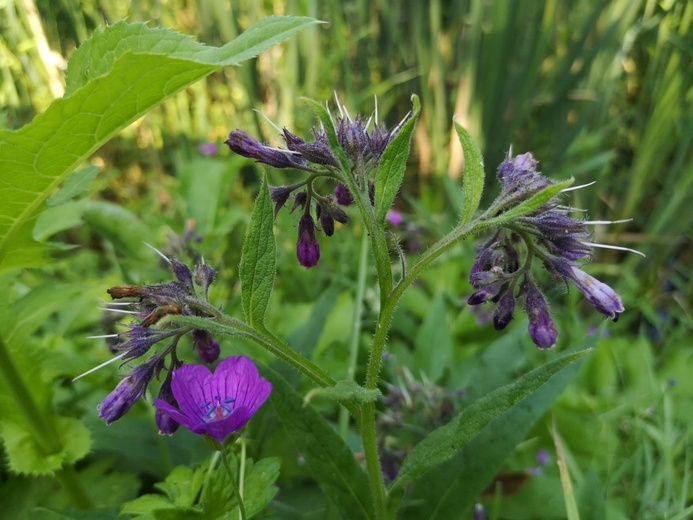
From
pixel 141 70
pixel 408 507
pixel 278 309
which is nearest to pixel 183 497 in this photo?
pixel 408 507

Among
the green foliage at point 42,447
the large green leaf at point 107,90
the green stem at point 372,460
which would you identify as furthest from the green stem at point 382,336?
the green foliage at point 42,447

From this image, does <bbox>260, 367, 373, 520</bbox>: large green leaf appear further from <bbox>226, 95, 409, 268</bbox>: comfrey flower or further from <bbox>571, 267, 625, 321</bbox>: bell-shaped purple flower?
<bbox>571, 267, 625, 321</bbox>: bell-shaped purple flower

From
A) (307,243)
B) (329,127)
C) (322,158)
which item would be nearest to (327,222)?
(307,243)

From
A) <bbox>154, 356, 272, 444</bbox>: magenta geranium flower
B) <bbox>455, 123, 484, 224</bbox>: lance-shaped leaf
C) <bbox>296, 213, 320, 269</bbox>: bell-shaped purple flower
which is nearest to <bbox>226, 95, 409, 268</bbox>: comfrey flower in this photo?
<bbox>296, 213, 320, 269</bbox>: bell-shaped purple flower

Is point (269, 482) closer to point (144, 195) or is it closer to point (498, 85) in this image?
point (498, 85)

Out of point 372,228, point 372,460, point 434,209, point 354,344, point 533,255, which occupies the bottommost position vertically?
point 434,209

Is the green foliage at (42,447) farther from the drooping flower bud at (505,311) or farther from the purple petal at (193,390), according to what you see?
the drooping flower bud at (505,311)

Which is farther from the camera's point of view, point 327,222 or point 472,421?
point 327,222

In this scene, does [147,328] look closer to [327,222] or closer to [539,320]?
[327,222]
